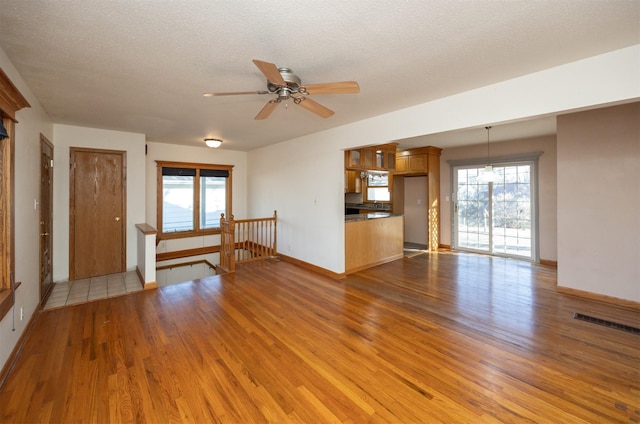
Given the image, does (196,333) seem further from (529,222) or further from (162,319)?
(529,222)

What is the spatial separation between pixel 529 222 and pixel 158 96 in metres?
7.03

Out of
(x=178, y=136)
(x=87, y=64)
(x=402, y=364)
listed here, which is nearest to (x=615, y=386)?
(x=402, y=364)

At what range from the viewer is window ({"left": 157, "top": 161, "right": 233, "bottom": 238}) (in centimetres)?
638

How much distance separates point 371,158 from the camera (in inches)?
217

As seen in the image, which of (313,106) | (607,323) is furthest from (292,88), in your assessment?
(607,323)

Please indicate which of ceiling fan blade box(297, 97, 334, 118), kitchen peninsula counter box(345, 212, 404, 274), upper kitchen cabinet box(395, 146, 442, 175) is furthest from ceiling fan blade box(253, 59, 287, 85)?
upper kitchen cabinet box(395, 146, 442, 175)

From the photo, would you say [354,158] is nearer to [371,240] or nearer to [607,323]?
[371,240]

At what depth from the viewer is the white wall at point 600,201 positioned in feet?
11.3

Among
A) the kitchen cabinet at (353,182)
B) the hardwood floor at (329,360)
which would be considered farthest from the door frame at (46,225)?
the kitchen cabinet at (353,182)

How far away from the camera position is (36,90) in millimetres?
3020

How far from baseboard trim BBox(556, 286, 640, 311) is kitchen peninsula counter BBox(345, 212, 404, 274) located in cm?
277

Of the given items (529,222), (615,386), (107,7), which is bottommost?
(615,386)

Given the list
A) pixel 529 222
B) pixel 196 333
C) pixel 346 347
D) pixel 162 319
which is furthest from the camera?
pixel 529 222

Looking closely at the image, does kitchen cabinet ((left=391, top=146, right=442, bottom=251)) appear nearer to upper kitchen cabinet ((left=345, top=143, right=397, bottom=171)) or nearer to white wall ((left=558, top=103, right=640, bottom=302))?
upper kitchen cabinet ((left=345, top=143, right=397, bottom=171))
